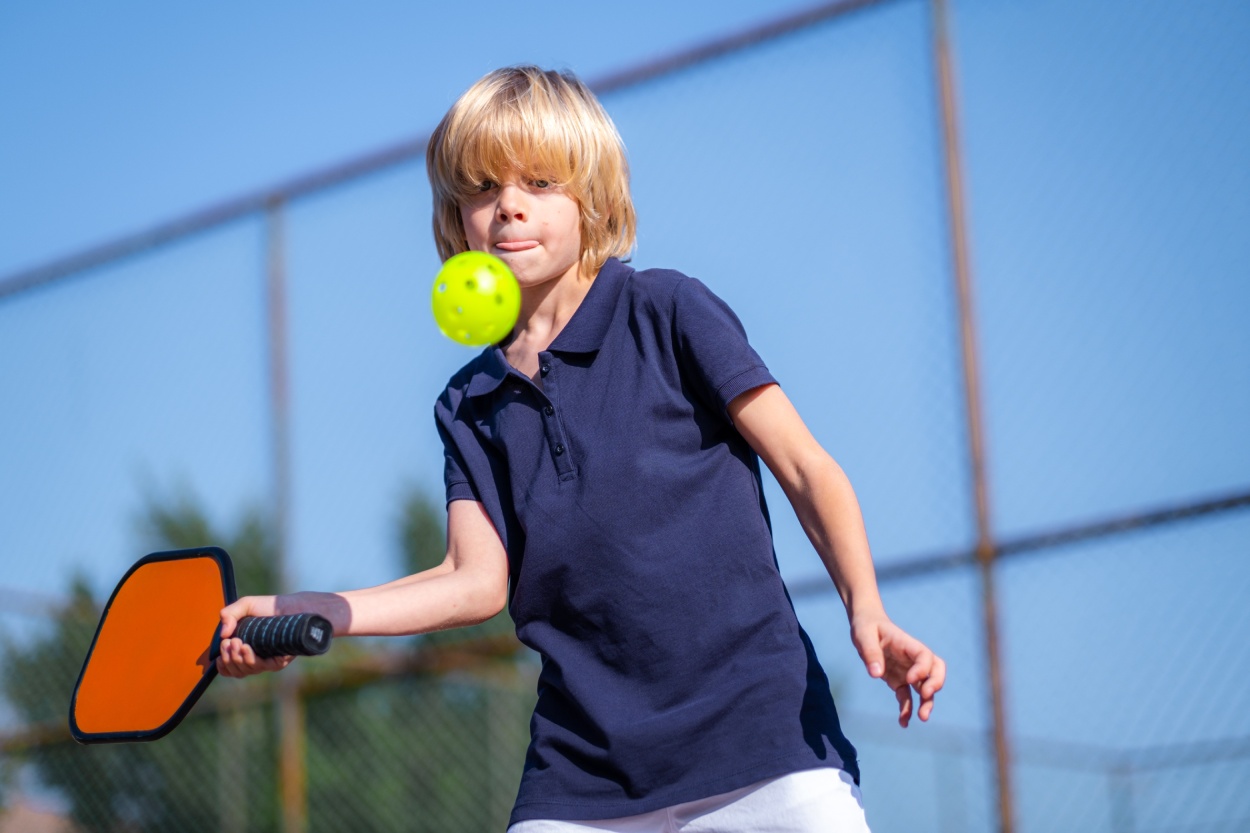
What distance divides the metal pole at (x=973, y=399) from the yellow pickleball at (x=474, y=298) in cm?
210

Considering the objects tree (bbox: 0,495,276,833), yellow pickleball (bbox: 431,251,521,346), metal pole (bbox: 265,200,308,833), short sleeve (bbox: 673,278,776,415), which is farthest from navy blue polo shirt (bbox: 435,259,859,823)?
tree (bbox: 0,495,276,833)

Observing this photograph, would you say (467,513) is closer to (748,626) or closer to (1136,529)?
(748,626)

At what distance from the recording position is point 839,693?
199 inches

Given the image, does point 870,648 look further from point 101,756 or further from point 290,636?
point 101,756

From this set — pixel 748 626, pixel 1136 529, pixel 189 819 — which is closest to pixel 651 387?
pixel 748 626

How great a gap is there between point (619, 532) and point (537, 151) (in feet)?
1.93

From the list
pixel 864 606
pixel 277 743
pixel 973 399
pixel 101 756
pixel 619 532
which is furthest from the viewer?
pixel 277 743

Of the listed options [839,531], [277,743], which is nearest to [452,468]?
[839,531]

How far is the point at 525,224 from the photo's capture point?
2.06 m

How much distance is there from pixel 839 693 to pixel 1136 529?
1.70 m

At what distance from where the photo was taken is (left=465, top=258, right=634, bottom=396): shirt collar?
6.67 feet

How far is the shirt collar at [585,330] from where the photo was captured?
2033 mm

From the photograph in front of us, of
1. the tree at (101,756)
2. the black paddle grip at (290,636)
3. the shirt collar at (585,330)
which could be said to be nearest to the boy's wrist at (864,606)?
the shirt collar at (585,330)

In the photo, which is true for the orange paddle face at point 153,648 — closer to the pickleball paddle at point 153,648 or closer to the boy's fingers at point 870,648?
the pickleball paddle at point 153,648
